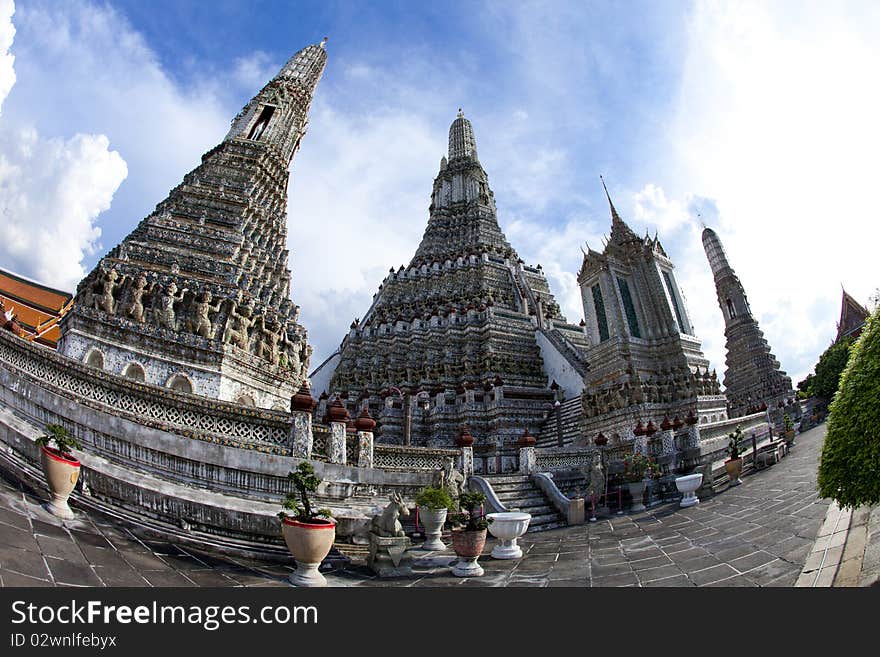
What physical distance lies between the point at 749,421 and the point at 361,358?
1077 inches

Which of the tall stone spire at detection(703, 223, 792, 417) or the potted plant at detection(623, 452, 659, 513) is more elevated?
the tall stone spire at detection(703, 223, 792, 417)

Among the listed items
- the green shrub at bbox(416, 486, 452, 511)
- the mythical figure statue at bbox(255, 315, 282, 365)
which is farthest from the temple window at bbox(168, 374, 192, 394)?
the green shrub at bbox(416, 486, 452, 511)

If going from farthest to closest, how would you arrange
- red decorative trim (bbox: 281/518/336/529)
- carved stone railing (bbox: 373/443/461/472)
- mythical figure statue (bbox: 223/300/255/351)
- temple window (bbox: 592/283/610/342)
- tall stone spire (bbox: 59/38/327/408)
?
temple window (bbox: 592/283/610/342), mythical figure statue (bbox: 223/300/255/351), tall stone spire (bbox: 59/38/327/408), carved stone railing (bbox: 373/443/461/472), red decorative trim (bbox: 281/518/336/529)

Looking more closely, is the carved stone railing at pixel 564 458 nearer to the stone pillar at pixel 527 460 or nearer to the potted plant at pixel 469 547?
the stone pillar at pixel 527 460

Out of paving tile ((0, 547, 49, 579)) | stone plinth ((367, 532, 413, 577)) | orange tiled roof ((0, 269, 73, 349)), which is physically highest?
orange tiled roof ((0, 269, 73, 349))

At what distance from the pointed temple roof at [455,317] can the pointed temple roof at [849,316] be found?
2657cm

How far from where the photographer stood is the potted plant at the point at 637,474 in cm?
1346

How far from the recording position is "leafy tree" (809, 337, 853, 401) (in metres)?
33.9

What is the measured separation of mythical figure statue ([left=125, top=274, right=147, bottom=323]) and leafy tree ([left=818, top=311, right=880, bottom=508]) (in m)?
20.0

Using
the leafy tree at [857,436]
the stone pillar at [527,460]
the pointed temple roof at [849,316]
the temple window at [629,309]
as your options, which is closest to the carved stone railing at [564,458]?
the stone pillar at [527,460]

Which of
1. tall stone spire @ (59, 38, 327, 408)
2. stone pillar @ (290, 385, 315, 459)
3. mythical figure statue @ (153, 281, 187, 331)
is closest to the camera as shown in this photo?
stone pillar @ (290, 385, 315, 459)

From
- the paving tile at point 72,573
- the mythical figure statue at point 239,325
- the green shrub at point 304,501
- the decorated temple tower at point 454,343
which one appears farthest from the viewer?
the decorated temple tower at point 454,343

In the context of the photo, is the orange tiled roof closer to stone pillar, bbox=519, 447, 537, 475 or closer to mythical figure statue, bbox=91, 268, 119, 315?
mythical figure statue, bbox=91, 268, 119, 315

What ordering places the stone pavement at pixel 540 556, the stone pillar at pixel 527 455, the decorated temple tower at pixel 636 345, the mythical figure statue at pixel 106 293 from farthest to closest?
the decorated temple tower at pixel 636 345 < the mythical figure statue at pixel 106 293 < the stone pillar at pixel 527 455 < the stone pavement at pixel 540 556
